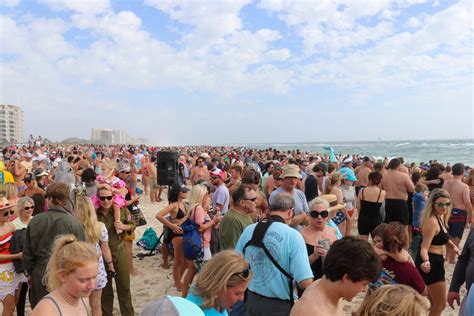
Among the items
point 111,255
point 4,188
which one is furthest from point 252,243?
point 4,188

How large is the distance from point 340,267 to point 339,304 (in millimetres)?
230

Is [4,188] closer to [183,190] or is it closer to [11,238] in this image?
[11,238]

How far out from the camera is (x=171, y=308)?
105 centimetres

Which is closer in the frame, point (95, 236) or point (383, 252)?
point (383, 252)

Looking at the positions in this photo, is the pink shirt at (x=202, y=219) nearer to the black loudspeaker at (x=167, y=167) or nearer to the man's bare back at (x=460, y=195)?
the black loudspeaker at (x=167, y=167)

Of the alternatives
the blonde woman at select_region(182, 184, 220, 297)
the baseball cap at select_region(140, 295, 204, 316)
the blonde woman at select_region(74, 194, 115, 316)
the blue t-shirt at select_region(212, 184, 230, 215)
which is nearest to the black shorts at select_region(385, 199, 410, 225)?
the blue t-shirt at select_region(212, 184, 230, 215)

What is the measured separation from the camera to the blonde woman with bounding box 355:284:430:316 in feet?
5.17

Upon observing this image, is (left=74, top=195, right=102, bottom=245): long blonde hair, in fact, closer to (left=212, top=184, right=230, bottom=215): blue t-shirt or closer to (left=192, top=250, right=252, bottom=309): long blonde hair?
(left=192, top=250, right=252, bottom=309): long blonde hair

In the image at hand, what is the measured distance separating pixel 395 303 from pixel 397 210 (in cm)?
467

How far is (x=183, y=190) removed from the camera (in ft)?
15.1

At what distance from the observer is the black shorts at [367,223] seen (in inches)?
213

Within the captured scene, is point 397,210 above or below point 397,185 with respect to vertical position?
below

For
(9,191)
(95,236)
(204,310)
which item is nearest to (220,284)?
(204,310)

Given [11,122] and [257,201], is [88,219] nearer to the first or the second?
[257,201]
